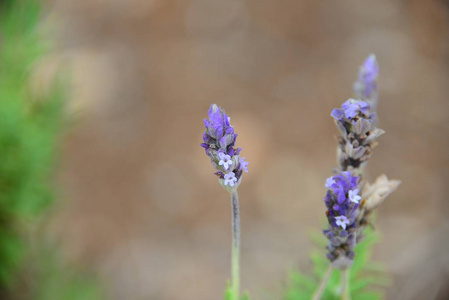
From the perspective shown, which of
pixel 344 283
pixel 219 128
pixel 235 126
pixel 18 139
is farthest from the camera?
pixel 235 126

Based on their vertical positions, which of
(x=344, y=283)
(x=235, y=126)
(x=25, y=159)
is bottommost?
(x=344, y=283)

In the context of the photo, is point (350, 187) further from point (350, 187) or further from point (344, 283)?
point (344, 283)

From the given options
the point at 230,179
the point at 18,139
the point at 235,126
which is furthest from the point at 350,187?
the point at 235,126

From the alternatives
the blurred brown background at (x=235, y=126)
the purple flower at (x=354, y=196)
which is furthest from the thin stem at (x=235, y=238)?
the blurred brown background at (x=235, y=126)

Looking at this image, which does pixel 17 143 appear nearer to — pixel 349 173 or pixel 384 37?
pixel 349 173

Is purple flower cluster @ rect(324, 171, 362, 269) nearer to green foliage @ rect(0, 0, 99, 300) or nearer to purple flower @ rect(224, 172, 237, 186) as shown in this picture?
purple flower @ rect(224, 172, 237, 186)

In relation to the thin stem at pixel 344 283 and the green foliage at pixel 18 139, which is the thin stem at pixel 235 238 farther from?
the green foliage at pixel 18 139

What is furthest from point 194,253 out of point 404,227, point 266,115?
point 404,227

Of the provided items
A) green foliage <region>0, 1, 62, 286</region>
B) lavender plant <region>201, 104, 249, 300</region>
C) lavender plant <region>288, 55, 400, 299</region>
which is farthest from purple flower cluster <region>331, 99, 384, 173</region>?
green foliage <region>0, 1, 62, 286</region>
